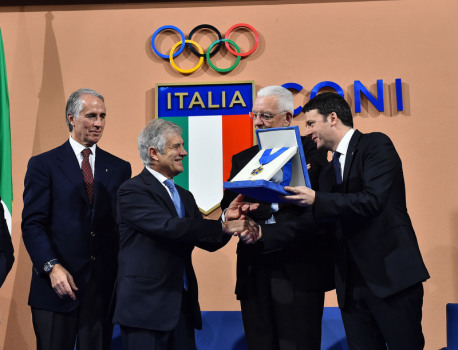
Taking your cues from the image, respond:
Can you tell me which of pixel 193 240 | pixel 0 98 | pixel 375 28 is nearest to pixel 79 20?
pixel 0 98

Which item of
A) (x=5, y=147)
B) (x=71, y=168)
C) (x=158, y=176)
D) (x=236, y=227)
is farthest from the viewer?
(x=5, y=147)

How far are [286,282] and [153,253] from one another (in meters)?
0.58

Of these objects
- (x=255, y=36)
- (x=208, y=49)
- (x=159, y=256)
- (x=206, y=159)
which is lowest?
(x=159, y=256)

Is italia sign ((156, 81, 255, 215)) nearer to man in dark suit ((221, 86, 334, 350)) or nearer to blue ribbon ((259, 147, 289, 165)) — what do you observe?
man in dark suit ((221, 86, 334, 350))

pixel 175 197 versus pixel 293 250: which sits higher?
pixel 175 197

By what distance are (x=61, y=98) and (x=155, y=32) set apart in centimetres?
A: 92

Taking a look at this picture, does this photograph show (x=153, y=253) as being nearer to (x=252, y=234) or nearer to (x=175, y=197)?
(x=175, y=197)

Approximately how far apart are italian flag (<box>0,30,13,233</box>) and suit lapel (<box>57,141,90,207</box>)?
136cm

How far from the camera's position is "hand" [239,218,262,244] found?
7.49 feet

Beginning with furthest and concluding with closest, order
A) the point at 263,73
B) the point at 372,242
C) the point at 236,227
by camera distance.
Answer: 1. the point at 263,73
2. the point at 236,227
3. the point at 372,242

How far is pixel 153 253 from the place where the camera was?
88.4 inches

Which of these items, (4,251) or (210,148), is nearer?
(4,251)

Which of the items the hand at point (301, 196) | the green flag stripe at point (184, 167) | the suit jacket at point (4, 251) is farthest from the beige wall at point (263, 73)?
the hand at point (301, 196)

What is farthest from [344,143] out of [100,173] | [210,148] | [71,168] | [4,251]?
[210,148]
